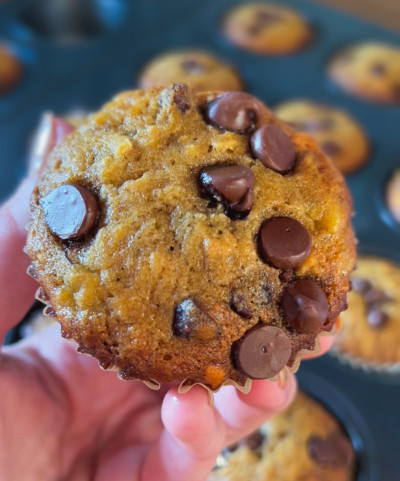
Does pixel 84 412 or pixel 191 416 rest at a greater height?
pixel 191 416

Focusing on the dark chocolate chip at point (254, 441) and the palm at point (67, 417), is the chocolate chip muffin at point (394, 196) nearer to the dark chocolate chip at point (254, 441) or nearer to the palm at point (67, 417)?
the dark chocolate chip at point (254, 441)

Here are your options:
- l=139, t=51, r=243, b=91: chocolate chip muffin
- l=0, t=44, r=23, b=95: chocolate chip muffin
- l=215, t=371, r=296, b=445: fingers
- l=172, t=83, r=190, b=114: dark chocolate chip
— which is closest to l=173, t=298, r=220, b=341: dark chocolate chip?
l=215, t=371, r=296, b=445: fingers

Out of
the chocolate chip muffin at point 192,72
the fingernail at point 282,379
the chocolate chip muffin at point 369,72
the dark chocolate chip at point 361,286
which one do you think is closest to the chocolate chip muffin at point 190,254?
the fingernail at point 282,379

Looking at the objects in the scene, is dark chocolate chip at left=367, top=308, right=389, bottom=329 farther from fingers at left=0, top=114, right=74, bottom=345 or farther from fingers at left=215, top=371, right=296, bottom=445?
fingers at left=0, top=114, right=74, bottom=345

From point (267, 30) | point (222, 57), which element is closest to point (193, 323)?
point (222, 57)

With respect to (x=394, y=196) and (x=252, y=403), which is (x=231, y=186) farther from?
(x=394, y=196)

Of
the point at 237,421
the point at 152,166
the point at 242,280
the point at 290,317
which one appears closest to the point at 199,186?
the point at 152,166
